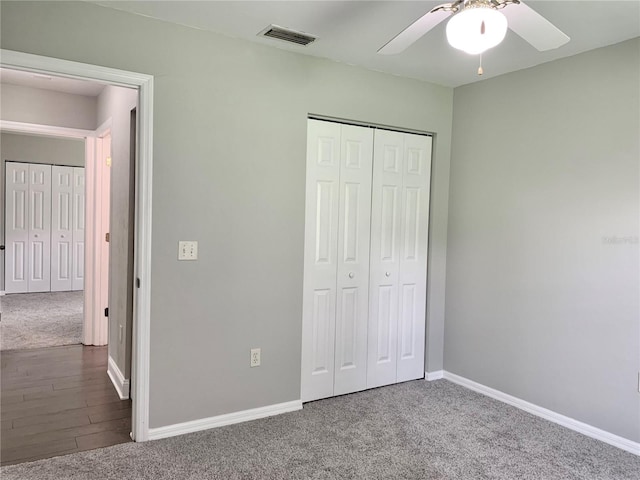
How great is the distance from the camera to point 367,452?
2.67 m

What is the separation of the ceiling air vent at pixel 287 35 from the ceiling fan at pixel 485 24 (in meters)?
1.03

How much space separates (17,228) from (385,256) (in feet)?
21.2

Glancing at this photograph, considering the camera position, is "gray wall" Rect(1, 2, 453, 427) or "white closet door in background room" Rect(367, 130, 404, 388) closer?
"gray wall" Rect(1, 2, 453, 427)

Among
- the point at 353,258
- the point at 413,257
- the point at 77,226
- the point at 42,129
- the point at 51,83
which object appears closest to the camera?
the point at 353,258

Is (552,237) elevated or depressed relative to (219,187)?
depressed

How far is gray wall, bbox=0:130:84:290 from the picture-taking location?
7.31 m

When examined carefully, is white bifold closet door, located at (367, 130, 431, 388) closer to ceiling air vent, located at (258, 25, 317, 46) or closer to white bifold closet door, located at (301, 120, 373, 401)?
white bifold closet door, located at (301, 120, 373, 401)

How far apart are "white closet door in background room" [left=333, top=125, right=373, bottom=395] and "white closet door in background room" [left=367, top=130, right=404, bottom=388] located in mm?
60

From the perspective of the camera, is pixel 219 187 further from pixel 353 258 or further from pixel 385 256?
pixel 385 256

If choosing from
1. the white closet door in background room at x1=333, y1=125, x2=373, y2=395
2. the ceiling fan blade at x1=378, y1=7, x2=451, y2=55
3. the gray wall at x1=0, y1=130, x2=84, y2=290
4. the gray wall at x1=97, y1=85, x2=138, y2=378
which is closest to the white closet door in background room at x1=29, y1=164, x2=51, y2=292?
the gray wall at x1=0, y1=130, x2=84, y2=290

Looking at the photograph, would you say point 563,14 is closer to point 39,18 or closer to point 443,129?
point 443,129

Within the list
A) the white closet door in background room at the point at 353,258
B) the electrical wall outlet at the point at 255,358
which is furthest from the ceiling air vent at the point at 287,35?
the electrical wall outlet at the point at 255,358

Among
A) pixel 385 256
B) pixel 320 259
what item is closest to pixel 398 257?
pixel 385 256

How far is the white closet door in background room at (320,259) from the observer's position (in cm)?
330
